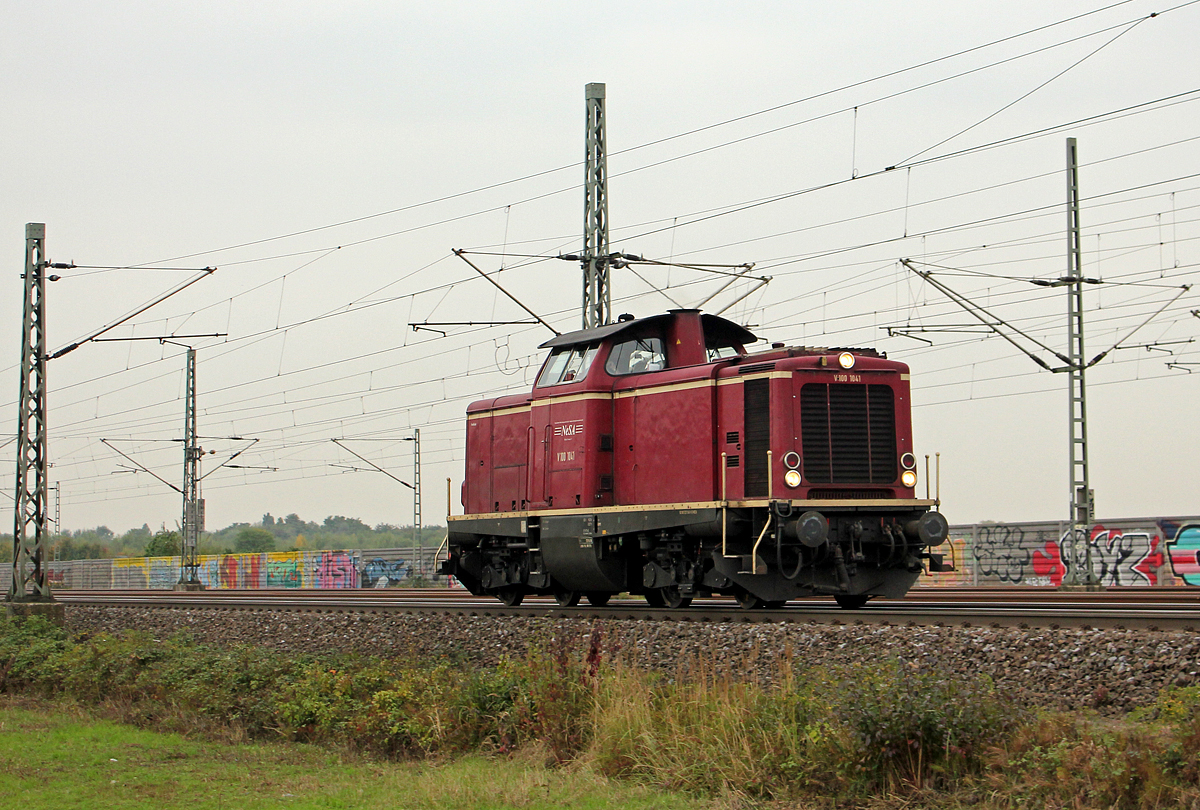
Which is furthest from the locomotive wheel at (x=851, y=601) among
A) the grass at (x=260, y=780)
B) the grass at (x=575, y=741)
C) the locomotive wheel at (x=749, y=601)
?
the grass at (x=260, y=780)


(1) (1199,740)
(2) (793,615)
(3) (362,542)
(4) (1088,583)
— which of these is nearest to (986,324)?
(4) (1088,583)

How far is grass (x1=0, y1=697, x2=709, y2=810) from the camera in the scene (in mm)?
9320

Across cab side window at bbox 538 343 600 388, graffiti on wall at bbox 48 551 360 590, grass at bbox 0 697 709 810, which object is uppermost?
cab side window at bbox 538 343 600 388

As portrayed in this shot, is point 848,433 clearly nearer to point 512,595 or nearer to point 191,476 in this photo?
point 512,595

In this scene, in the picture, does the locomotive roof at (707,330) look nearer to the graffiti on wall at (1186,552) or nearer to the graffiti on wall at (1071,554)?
the graffiti on wall at (1071,554)

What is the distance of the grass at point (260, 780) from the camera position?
367 inches

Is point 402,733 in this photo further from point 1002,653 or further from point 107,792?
point 1002,653

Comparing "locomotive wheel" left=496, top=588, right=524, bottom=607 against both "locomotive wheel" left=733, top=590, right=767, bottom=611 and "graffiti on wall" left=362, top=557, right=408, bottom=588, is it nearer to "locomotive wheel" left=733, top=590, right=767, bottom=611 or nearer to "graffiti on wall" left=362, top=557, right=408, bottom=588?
"locomotive wheel" left=733, top=590, right=767, bottom=611

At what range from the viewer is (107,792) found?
10.2m

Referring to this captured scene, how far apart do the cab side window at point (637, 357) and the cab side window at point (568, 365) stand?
0.29m

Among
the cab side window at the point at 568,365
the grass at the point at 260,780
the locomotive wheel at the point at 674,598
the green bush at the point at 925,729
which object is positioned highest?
the cab side window at the point at 568,365

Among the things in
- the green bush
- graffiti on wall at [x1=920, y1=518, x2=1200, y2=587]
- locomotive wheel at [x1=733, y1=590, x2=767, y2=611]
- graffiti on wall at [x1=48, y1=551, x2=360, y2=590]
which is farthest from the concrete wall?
the green bush

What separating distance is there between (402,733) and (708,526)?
169 inches

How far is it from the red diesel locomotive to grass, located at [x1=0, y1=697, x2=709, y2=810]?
14.2 ft
